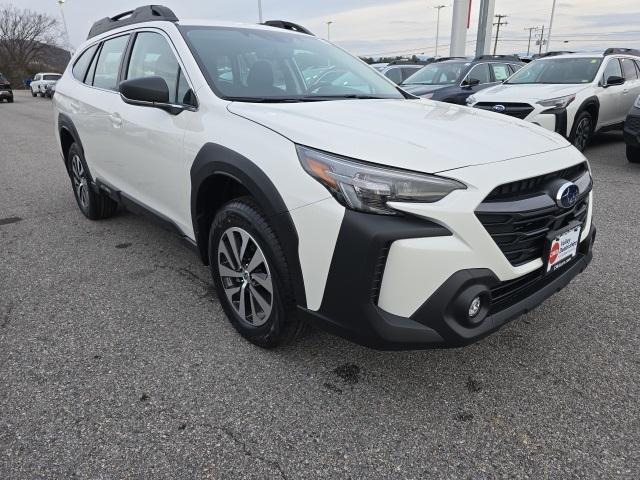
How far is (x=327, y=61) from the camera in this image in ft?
11.3

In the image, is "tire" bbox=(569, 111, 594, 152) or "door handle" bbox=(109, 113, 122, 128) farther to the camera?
"tire" bbox=(569, 111, 594, 152)

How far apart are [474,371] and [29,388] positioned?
7.12 feet

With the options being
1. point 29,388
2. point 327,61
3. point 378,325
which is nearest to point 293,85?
point 327,61

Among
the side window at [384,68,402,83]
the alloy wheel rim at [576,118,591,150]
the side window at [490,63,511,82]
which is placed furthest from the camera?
the side window at [384,68,402,83]

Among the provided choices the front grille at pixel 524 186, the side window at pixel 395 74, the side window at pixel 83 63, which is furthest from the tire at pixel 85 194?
the side window at pixel 395 74

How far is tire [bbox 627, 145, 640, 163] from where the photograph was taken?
7070 mm

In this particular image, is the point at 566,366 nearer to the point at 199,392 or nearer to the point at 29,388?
the point at 199,392

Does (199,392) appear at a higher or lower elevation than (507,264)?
lower

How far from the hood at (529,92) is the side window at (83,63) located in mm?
5527

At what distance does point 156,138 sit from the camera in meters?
3.02

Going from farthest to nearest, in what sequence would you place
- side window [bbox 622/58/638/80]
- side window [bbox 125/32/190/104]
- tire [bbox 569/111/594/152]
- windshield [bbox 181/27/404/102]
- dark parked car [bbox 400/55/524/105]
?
dark parked car [bbox 400/55/524/105] → side window [bbox 622/58/638/80] → tire [bbox 569/111/594/152] → side window [bbox 125/32/190/104] → windshield [bbox 181/27/404/102]

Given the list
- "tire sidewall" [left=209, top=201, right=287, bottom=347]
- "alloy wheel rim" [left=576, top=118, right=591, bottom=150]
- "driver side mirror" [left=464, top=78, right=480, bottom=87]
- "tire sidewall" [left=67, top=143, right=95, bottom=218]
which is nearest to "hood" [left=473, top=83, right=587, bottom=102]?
"alloy wheel rim" [left=576, top=118, right=591, bottom=150]

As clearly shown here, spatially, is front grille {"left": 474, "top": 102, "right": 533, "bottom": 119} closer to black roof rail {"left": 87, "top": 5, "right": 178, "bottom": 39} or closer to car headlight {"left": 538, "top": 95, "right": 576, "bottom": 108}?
car headlight {"left": 538, "top": 95, "right": 576, "bottom": 108}

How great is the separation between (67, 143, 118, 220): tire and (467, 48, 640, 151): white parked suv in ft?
18.0
